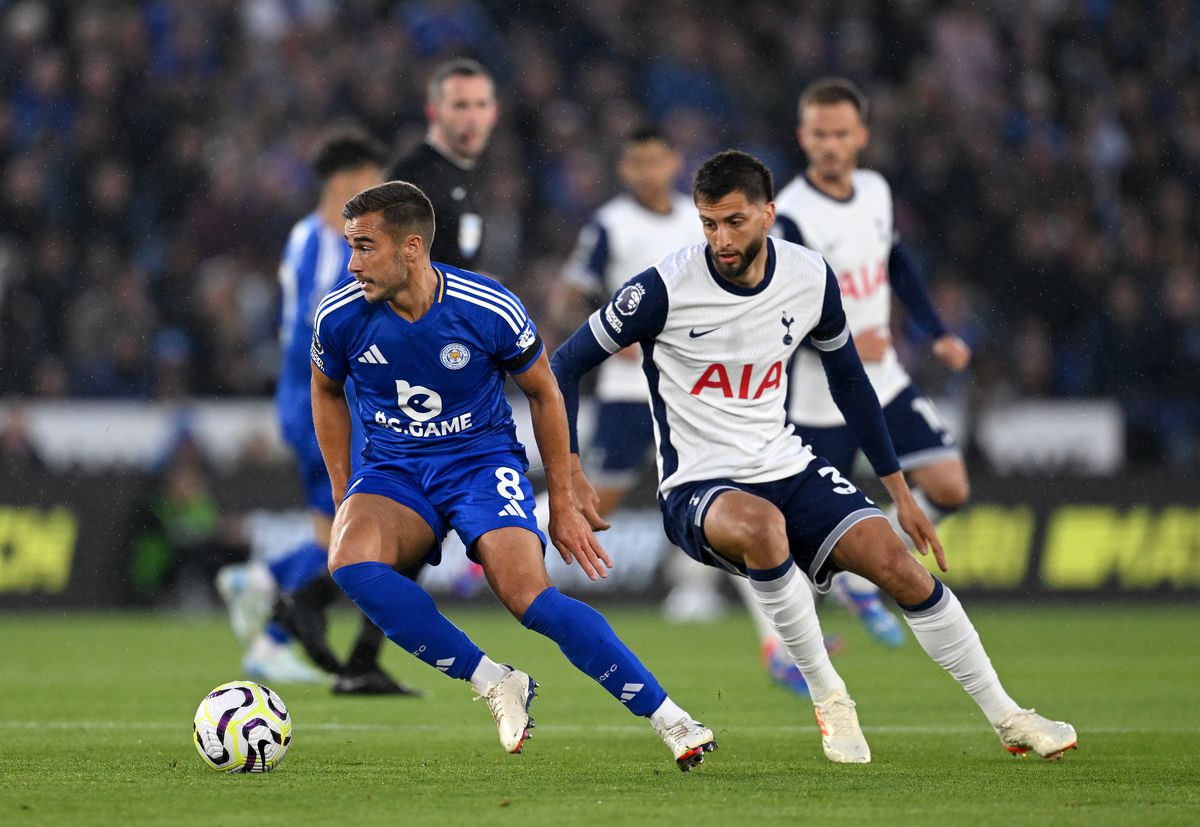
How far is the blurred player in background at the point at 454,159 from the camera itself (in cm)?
790

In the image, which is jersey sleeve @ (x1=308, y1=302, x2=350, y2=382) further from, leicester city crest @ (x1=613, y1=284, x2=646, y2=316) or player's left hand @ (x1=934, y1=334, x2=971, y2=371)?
player's left hand @ (x1=934, y1=334, x2=971, y2=371)

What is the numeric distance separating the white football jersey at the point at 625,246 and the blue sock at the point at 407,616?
14.7ft

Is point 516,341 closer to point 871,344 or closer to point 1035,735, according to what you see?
point 1035,735

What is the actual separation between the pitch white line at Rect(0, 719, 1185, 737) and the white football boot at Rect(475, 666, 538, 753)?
133 centimetres

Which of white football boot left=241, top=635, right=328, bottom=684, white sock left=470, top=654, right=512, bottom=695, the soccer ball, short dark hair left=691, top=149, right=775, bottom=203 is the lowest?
white football boot left=241, top=635, right=328, bottom=684

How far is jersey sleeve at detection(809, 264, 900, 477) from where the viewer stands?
6.36 m

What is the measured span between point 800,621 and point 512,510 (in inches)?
42.0

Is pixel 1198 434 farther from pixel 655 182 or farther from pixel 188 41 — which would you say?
pixel 188 41

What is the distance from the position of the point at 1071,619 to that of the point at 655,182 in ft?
18.4

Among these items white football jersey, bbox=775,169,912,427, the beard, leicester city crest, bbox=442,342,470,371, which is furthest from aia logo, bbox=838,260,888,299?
leicester city crest, bbox=442,342,470,371

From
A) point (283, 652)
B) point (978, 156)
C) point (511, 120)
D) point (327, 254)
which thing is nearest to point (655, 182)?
point (327, 254)

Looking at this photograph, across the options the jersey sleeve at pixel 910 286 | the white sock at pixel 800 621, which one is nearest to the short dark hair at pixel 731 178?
the white sock at pixel 800 621

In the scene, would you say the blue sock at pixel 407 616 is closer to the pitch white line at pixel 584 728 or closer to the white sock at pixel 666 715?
the white sock at pixel 666 715

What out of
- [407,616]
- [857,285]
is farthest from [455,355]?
[857,285]
